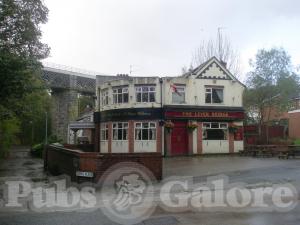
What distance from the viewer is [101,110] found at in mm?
38281

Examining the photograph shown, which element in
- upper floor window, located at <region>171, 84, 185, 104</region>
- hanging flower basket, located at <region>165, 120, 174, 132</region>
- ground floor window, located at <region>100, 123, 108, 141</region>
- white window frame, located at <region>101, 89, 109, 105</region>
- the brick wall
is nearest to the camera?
hanging flower basket, located at <region>165, 120, 174, 132</region>

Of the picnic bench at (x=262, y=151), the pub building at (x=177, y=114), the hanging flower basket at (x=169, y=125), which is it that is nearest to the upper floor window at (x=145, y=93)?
the pub building at (x=177, y=114)

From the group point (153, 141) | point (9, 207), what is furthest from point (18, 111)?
point (153, 141)

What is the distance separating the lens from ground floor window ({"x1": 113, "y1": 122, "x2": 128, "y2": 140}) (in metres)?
35.1

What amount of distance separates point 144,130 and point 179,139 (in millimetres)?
2964

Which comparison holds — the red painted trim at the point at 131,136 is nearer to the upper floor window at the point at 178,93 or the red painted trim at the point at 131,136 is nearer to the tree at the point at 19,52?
the upper floor window at the point at 178,93

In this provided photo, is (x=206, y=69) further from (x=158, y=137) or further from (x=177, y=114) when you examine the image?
(x=158, y=137)

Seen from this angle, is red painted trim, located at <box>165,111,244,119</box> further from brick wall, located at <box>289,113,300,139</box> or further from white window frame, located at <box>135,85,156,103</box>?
brick wall, located at <box>289,113,300,139</box>

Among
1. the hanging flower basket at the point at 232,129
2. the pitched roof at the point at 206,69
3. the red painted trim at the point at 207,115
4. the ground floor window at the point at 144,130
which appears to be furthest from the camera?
the pitched roof at the point at 206,69

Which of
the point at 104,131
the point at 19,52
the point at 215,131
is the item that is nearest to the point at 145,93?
the point at 104,131

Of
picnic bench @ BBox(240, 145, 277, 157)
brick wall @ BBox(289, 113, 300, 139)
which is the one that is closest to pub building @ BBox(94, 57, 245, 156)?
picnic bench @ BBox(240, 145, 277, 157)

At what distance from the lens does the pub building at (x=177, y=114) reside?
113 feet

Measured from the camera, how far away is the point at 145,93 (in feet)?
115

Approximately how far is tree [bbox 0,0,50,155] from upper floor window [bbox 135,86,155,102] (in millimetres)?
11466
